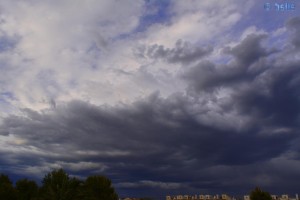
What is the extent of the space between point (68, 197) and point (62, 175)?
19.8 feet

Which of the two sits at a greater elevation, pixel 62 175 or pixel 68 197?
pixel 62 175

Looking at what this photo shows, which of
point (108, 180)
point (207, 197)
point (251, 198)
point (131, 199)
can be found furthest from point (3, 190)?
point (131, 199)

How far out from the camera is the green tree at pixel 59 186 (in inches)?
2558

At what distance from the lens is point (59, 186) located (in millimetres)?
68438

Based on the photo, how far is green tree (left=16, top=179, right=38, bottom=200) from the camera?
241ft

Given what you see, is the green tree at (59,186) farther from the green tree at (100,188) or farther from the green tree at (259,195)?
the green tree at (259,195)

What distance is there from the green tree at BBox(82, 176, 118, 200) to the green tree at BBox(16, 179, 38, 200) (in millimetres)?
10821

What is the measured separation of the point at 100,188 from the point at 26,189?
50.8ft

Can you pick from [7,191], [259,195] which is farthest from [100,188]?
[259,195]

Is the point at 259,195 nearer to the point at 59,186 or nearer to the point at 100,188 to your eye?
the point at 100,188

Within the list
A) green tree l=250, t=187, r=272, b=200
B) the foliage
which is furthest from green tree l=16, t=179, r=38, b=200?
green tree l=250, t=187, r=272, b=200

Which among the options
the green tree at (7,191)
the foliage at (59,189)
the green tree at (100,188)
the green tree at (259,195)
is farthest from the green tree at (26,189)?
the green tree at (259,195)

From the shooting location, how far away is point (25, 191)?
74.6 meters

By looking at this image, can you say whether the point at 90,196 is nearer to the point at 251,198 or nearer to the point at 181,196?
the point at 251,198
